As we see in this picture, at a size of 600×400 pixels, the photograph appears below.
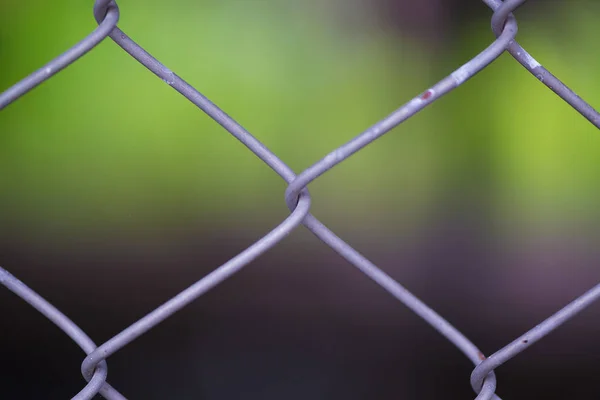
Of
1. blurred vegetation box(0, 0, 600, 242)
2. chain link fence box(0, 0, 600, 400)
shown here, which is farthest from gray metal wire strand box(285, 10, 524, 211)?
blurred vegetation box(0, 0, 600, 242)

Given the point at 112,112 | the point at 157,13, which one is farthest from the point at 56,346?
the point at 157,13

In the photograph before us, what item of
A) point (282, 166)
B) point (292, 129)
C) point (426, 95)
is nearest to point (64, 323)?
point (282, 166)

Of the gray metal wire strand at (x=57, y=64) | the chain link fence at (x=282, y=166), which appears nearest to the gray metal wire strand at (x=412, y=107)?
the chain link fence at (x=282, y=166)

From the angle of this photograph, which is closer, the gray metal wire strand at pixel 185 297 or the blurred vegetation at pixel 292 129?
the gray metal wire strand at pixel 185 297

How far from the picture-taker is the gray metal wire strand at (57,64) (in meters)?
0.41

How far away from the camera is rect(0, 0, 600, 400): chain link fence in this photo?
42 centimetres

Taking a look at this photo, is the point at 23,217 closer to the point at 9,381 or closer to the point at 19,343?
the point at 19,343

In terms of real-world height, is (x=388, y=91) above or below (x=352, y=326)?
above

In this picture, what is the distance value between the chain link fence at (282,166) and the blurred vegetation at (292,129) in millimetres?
1571

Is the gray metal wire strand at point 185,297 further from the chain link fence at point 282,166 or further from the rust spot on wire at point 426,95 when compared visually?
the rust spot on wire at point 426,95

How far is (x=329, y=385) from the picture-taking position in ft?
5.46

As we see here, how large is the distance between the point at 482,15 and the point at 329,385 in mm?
1273

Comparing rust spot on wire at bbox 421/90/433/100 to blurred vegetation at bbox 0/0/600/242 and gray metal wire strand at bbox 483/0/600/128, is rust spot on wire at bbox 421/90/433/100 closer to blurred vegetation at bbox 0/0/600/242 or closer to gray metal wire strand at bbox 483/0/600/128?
gray metal wire strand at bbox 483/0/600/128

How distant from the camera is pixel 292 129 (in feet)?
6.97
